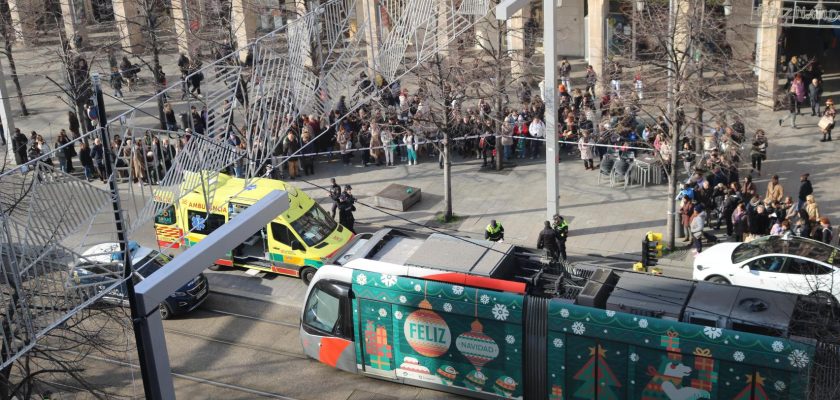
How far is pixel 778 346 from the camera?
13.6 metres

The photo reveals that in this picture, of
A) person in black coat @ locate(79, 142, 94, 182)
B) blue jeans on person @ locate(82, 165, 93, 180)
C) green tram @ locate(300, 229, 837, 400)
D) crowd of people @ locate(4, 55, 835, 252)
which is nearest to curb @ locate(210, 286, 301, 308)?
Result: crowd of people @ locate(4, 55, 835, 252)

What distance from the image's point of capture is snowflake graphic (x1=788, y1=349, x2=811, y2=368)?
531 inches

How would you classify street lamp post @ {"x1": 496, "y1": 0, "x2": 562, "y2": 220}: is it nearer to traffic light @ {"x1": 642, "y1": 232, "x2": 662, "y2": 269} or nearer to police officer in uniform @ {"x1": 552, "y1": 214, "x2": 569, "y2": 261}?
police officer in uniform @ {"x1": 552, "y1": 214, "x2": 569, "y2": 261}

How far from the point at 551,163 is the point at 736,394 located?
8.25 m

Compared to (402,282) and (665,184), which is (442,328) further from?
(665,184)

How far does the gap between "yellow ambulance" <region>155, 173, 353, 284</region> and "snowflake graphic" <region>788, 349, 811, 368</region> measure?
400 inches

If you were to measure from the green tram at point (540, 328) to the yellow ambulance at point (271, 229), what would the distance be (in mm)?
3684

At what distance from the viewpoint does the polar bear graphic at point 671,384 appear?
14.4 meters

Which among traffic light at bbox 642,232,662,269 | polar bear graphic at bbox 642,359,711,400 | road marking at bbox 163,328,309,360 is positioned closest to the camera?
polar bear graphic at bbox 642,359,711,400

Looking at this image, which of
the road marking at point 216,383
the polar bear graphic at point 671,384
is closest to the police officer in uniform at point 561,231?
the polar bear graphic at point 671,384

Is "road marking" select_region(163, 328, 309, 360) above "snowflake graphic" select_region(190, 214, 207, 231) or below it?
below

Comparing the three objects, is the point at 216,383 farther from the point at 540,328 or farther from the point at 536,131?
the point at 536,131

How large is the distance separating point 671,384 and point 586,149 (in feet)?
41.1

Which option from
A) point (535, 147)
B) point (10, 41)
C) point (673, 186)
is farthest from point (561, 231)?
point (10, 41)
